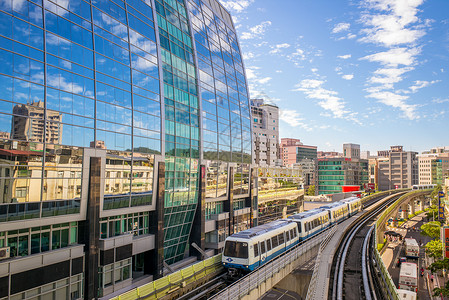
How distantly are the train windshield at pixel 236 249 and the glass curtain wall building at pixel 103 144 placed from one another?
7.46m

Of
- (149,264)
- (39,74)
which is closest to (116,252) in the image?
(149,264)

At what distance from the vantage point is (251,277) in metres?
22.9

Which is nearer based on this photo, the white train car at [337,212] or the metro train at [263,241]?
the metro train at [263,241]

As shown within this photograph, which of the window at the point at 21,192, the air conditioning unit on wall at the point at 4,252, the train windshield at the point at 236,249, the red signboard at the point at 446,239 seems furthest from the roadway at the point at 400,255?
the window at the point at 21,192

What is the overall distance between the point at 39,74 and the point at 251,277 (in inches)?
769

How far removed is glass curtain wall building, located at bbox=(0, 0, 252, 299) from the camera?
1903cm

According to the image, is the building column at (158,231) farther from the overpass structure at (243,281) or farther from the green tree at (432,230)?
the green tree at (432,230)

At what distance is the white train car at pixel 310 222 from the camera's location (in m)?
36.8

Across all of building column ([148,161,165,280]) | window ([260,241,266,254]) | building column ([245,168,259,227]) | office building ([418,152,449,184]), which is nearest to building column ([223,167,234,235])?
building column ([245,168,259,227])

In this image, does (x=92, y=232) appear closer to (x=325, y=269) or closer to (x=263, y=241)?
(x=263, y=241)

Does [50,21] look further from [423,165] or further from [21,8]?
[423,165]

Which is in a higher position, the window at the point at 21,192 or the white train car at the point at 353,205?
the window at the point at 21,192

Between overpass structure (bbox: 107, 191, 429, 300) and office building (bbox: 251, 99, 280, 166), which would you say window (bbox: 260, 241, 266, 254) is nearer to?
overpass structure (bbox: 107, 191, 429, 300)

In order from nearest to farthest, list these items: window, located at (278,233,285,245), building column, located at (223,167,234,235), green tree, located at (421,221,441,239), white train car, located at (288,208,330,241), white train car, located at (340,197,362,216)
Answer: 1. window, located at (278,233,285,245)
2. white train car, located at (288,208,330,241)
3. building column, located at (223,167,234,235)
4. white train car, located at (340,197,362,216)
5. green tree, located at (421,221,441,239)
